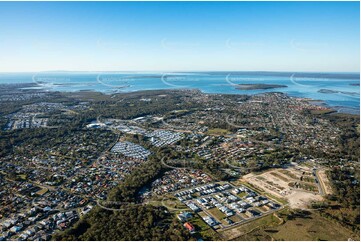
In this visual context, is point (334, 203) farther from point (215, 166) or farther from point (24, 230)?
point (24, 230)

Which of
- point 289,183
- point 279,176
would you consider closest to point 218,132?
point 279,176

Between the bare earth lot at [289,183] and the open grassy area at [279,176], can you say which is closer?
the bare earth lot at [289,183]

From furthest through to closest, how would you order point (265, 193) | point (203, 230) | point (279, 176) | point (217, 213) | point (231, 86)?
point (231, 86) < point (279, 176) < point (265, 193) < point (217, 213) < point (203, 230)

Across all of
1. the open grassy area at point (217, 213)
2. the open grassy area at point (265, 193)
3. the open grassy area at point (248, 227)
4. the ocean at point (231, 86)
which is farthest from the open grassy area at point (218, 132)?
the ocean at point (231, 86)

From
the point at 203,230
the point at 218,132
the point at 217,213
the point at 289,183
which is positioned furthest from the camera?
the point at 218,132

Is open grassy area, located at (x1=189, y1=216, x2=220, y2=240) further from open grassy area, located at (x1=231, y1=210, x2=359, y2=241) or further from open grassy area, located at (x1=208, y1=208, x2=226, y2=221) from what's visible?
open grassy area, located at (x1=231, y1=210, x2=359, y2=241)

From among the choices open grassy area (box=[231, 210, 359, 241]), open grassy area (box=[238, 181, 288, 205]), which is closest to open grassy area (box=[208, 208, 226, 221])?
open grassy area (box=[231, 210, 359, 241])

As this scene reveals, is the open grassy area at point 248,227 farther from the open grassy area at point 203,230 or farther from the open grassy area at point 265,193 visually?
the open grassy area at point 265,193

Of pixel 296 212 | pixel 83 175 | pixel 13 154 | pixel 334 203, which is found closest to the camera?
pixel 296 212

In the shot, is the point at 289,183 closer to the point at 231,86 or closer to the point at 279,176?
the point at 279,176

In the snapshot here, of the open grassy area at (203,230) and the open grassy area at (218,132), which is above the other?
the open grassy area at (218,132)

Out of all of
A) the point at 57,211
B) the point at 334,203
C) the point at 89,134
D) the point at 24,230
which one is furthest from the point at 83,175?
the point at 334,203
